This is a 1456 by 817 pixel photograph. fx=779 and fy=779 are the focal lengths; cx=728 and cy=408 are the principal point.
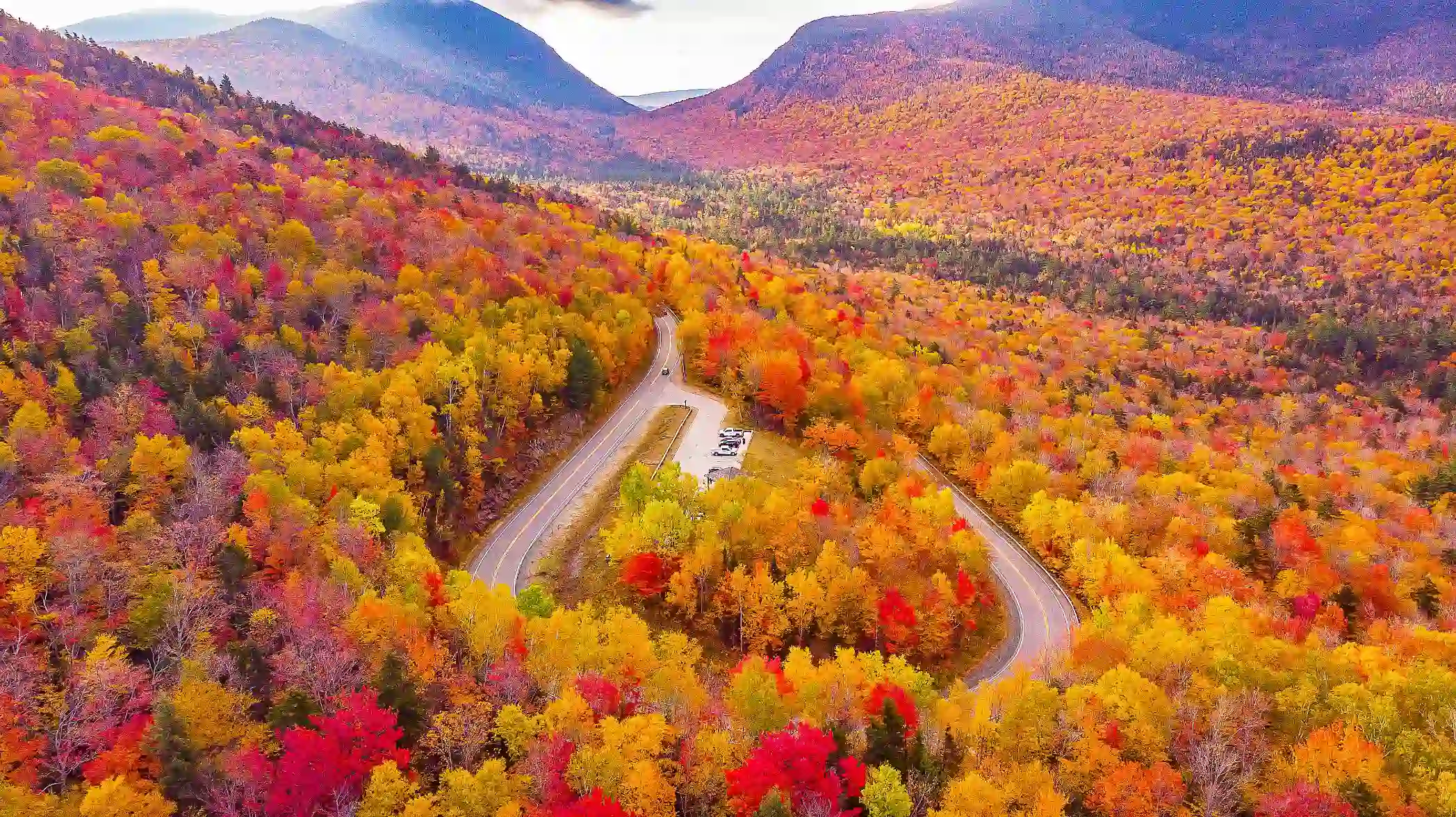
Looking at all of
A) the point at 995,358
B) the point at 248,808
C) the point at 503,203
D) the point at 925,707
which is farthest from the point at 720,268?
the point at 248,808

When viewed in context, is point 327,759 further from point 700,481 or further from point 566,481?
point 700,481

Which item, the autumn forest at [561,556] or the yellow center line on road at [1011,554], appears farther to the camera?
the yellow center line on road at [1011,554]

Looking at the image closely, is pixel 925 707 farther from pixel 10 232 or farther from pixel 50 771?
pixel 10 232

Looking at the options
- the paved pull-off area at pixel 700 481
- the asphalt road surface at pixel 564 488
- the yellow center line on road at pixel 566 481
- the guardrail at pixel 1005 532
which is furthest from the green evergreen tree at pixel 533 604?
the guardrail at pixel 1005 532

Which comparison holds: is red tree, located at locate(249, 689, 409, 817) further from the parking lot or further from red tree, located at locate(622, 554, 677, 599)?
the parking lot

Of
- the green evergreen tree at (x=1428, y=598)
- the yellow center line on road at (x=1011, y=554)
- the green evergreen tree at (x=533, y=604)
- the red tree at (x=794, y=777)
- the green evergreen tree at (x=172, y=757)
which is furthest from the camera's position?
the green evergreen tree at (x=1428, y=598)

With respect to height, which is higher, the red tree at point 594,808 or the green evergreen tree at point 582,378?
the green evergreen tree at point 582,378

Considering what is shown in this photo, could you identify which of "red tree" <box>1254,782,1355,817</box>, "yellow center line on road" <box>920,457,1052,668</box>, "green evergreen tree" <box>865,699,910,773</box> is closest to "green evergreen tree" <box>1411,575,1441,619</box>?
"yellow center line on road" <box>920,457,1052,668</box>

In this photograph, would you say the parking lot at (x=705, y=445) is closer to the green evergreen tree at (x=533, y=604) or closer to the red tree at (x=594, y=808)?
the green evergreen tree at (x=533, y=604)
